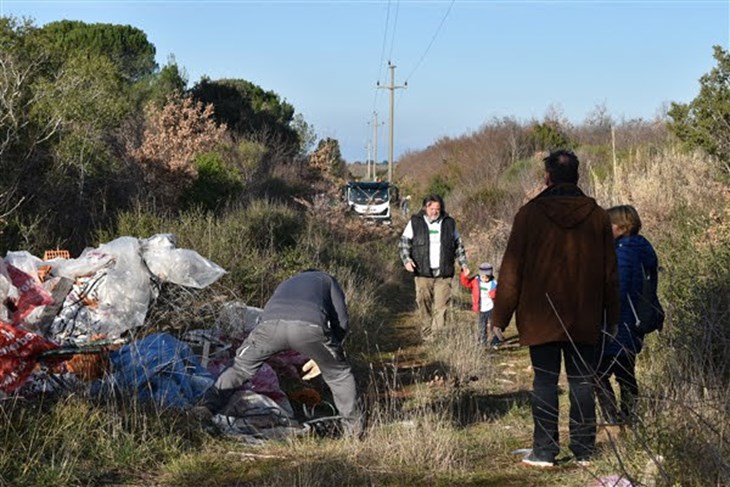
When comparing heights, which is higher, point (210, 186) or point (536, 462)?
point (210, 186)

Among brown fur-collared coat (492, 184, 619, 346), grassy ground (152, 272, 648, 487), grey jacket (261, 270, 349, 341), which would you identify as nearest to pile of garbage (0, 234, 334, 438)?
grassy ground (152, 272, 648, 487)

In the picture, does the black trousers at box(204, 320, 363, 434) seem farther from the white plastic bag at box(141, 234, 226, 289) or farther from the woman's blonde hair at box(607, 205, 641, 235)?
the woman's blonde hair at box(607, 205, 641, 235)

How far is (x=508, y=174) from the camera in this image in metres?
28.7

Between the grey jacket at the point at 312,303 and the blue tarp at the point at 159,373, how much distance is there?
0.80m

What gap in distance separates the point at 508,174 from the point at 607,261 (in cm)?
2307

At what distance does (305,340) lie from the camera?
260 inches

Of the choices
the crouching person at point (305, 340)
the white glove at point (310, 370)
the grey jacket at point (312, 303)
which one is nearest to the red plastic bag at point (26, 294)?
the crouching person at point (305, 340)

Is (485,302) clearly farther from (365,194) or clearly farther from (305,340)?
(365,194)

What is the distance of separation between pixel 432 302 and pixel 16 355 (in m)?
6.77

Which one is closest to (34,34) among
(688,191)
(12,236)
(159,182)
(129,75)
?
(159,182)

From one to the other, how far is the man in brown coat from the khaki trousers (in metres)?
5.42

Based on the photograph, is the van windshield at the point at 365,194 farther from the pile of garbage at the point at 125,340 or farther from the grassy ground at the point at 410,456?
the grassy ground at the point at 410,456

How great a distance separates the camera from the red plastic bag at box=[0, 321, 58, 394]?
584 cm

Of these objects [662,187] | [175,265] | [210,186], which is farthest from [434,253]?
[210,186]
